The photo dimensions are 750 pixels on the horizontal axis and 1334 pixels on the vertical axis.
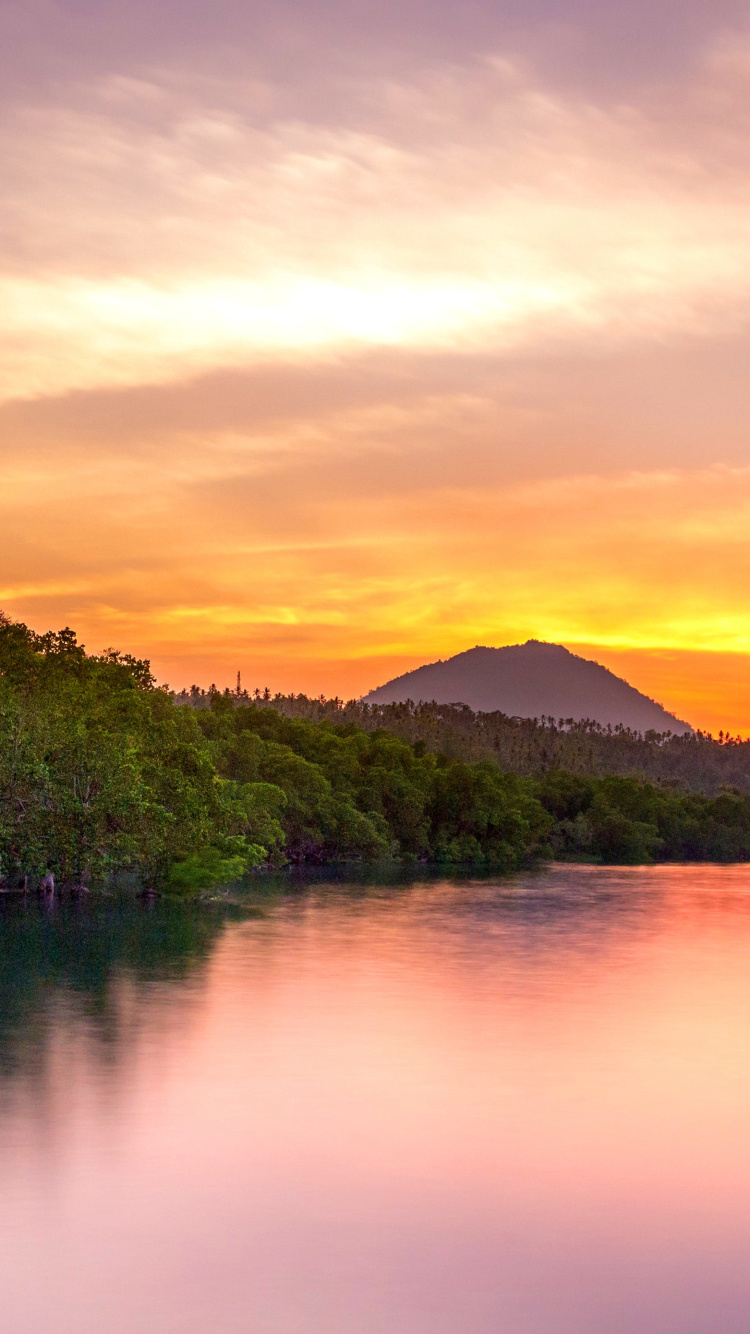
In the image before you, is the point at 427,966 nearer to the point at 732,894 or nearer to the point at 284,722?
the point at 732,894

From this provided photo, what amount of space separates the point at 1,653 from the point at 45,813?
347 inches

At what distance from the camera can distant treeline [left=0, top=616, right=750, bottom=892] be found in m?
56.3

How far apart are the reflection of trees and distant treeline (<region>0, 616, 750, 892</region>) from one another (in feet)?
8.73

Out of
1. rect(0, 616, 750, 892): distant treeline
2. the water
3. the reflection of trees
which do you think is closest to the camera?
the water

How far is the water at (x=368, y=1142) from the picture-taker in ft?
48.4

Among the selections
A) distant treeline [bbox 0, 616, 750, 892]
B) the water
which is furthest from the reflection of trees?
distant treeline [bbox 0, 616, 750, 892]

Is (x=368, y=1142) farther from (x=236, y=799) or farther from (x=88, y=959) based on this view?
(x=236, y=799)

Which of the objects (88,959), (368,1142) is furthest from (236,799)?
(368,1142)

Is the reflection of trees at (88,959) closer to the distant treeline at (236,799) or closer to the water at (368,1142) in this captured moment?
the water at (368,1142)

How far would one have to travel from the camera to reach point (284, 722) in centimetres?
11425

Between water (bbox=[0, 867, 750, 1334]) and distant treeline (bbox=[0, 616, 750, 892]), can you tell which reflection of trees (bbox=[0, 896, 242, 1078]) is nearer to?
water (bbox=[0, 867, 750, 1334])

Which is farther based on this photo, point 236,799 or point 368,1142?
point 236,799

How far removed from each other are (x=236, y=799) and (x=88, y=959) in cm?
3676

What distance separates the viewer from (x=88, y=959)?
Result: 4328 cm
